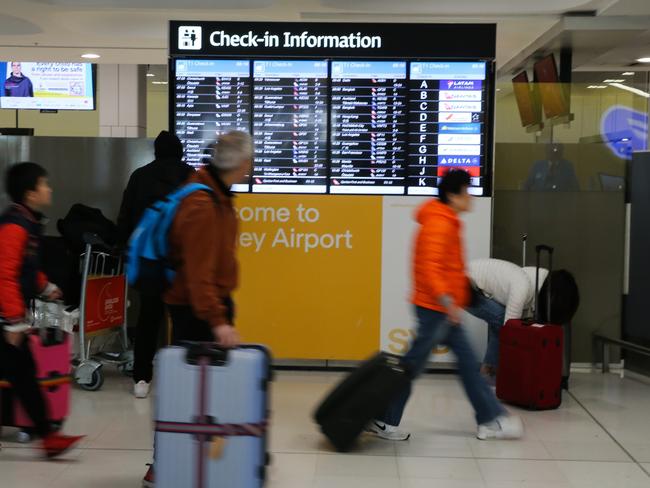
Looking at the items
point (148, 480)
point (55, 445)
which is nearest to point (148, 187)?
point (55, 445)

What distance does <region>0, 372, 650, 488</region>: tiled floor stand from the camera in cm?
417

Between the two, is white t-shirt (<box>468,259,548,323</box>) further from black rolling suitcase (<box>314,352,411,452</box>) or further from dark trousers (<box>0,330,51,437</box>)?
dark trousers (<box>0,330,51,437</box>)

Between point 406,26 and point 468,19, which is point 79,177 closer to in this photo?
point 406,26

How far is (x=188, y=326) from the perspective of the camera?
3498mm

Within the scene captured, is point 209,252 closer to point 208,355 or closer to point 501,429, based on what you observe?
point 208,355

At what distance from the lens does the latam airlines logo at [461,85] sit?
20.9 feet

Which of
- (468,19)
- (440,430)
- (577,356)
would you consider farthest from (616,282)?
(468,19)

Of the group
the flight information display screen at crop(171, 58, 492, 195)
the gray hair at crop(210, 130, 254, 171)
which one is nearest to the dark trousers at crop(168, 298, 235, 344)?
the gray hair at crop(210, 130, 254, 171)

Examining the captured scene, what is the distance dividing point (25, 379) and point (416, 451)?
208cm

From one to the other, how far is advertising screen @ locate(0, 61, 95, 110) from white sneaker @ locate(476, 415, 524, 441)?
1253 cm

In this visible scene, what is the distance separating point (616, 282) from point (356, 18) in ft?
11.6

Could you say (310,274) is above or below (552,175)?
below

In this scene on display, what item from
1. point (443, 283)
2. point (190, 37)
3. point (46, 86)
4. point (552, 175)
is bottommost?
point (443, 283)

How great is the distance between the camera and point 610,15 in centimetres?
844
